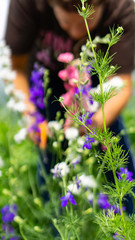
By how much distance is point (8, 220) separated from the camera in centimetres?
100

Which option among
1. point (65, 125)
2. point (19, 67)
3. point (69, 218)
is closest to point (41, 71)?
point (65, 125)

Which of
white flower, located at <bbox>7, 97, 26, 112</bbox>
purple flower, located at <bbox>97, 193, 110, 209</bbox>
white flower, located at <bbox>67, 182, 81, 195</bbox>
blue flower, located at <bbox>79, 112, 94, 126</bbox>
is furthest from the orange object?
blue flower, located at <bbox>79, 112, 94, 126</bbox>

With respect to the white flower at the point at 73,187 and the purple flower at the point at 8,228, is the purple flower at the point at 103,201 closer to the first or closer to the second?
the white flower at the point at 73,187

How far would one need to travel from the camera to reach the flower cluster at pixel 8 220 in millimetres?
985

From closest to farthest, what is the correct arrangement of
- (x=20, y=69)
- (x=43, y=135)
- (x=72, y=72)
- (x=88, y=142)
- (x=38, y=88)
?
1. (x=88, y=142)
2. (x=72, y=72)
3. (x=38, y=88)
4. (x=43, y=135)
5. (x=20, y=69)

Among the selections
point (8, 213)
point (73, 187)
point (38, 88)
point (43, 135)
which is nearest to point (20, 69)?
point (43, 135)

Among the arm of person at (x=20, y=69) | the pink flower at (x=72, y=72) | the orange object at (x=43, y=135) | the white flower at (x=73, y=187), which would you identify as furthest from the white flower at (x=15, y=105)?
the arm of person at (x=20, y=69)

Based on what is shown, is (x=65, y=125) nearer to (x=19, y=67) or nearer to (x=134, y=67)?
(x=134, y=67)

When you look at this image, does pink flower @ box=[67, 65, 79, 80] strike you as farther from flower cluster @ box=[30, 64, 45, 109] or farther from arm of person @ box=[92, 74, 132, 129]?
arm of person @ box=[92, 74, 132, 129]

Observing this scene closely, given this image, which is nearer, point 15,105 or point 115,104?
point 15,105

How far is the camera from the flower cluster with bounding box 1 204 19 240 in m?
0.99

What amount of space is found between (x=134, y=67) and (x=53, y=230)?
2.31 ft

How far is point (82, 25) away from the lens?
97cm

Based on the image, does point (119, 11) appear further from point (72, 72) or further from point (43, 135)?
point (43, 135)
